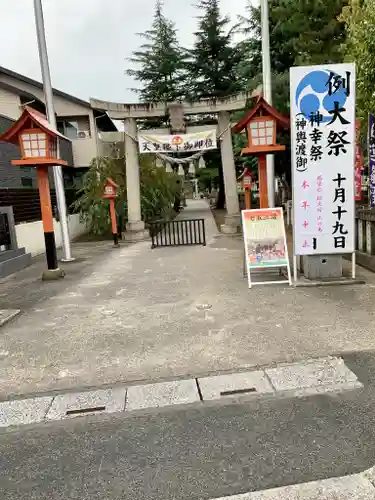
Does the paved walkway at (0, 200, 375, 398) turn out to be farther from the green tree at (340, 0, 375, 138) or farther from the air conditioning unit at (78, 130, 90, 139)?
the air conditioning unit at (78, 130, 90, 139)

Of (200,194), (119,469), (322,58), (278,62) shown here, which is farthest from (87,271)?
(200,194)

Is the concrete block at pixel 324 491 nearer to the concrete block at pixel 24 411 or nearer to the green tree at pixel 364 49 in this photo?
the concrete block at pixel 24 411

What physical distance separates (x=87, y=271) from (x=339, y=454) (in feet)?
26.2

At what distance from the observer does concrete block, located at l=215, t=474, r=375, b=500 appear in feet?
7.68

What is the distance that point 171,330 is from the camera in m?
5.20

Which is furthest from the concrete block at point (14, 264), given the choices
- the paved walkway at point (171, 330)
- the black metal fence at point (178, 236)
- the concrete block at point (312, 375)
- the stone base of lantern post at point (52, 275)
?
the concrete block at point (312, 375)

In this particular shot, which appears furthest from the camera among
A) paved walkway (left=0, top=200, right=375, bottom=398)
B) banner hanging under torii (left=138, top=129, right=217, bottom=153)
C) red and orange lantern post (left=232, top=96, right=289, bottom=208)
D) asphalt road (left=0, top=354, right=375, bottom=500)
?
banner hanging under torii (left=138, top=129, right=217, bottom=153)

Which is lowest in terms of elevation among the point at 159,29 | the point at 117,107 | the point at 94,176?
the point at 94,176

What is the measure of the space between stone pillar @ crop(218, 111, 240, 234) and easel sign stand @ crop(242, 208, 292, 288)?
326 inches

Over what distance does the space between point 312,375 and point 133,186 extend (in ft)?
40.8

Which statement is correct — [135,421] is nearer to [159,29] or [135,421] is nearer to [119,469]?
[119,469]

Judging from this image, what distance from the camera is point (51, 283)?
8.57 m

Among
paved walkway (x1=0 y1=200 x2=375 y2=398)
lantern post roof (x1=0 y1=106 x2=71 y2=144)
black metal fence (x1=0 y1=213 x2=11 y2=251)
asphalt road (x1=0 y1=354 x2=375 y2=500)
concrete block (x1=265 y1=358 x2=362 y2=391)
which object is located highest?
lantern post roof (x1=0 y1=106 x2=71 y2=144)

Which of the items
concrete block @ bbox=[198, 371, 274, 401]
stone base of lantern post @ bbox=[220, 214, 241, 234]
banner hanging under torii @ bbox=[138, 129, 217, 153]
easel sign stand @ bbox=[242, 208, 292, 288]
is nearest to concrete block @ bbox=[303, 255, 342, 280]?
easel sign stand @ bbox=[242, 208, 292, 288]
